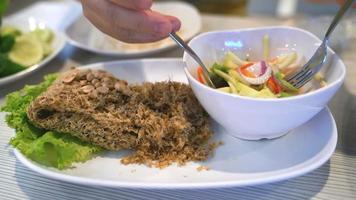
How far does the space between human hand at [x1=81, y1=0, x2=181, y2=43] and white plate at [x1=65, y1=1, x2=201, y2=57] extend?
426mm

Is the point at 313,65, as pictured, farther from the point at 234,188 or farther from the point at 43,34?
the point at 43,34

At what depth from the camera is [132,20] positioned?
2.69 feet

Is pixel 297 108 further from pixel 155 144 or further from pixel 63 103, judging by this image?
pixel 63 103

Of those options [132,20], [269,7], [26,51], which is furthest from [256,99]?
[269,7]

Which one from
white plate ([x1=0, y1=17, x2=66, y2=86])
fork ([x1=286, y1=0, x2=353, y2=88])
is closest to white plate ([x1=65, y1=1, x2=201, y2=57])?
white plate ([x1=0, y1=17, x2=66, y2=86])

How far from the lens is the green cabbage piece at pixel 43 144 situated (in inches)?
31.1

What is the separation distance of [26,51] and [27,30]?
27 cm

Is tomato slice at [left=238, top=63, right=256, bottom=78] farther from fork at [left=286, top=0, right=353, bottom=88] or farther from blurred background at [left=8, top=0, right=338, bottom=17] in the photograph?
blurred background at [left=8, top=0, right=338, bottom=17]

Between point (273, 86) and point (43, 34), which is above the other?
point (273, 86)

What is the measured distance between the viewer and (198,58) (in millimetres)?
917

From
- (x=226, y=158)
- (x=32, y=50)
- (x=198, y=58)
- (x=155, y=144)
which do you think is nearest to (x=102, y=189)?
(x=155, y=144)

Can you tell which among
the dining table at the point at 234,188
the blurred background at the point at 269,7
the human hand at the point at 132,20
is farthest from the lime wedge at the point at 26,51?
the blurred background at the point at 269,7

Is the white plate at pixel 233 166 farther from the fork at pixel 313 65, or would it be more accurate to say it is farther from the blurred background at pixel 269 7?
the blurred background at pixel 269 7

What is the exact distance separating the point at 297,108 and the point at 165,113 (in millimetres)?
319
